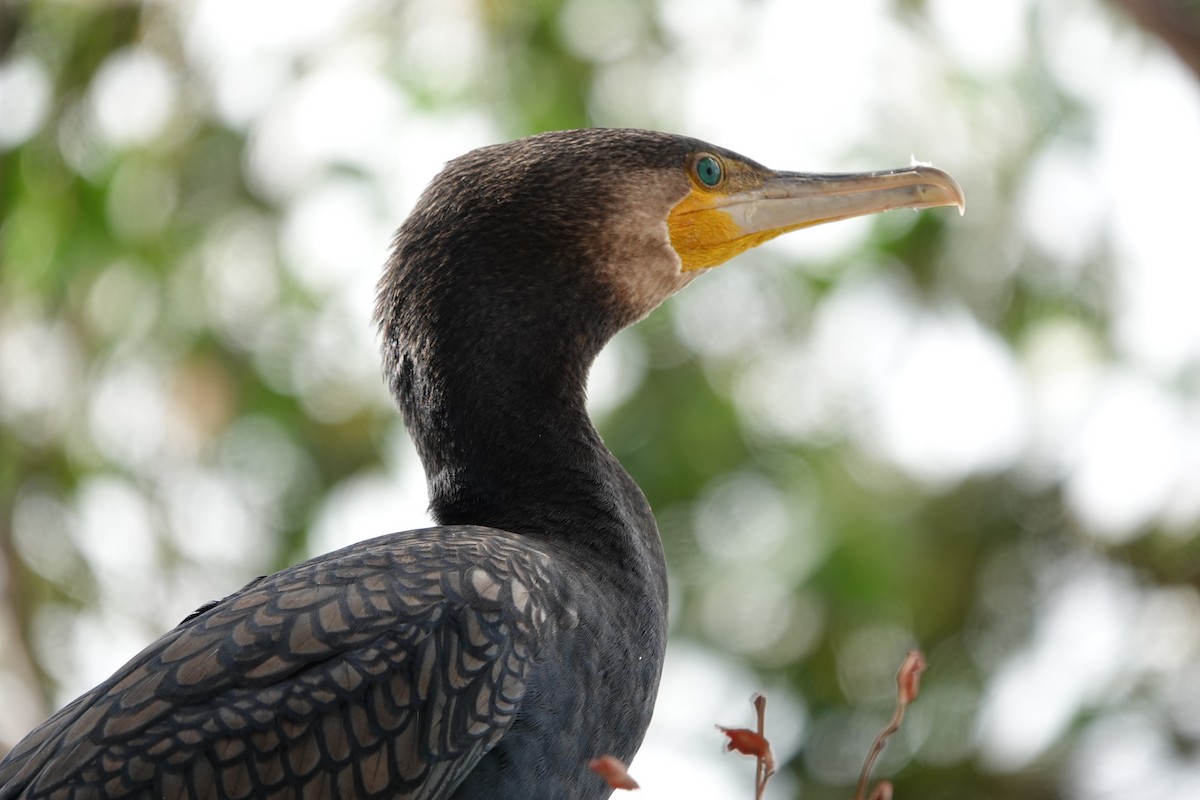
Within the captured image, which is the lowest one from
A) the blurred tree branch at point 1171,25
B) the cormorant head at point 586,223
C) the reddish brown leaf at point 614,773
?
the reddish brown leaf at point 614,773

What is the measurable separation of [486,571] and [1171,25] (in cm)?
478

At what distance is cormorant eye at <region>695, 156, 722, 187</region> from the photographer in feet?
17.7

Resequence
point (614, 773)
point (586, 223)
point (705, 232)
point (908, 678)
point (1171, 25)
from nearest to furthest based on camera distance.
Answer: point (614, 773), point (908, 678), point (586, 223), point (705, 232), point (1171, 25)

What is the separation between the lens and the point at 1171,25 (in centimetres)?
747

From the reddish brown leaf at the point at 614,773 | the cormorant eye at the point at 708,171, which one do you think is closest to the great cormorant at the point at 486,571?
the cormorant eye at the point at 708,171

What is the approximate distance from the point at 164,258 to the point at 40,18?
188cm

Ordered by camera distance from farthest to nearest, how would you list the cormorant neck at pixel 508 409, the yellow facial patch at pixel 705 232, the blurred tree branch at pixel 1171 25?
1. the blurred tree branch at pixel 1171 25
2. the yellow facial patch at pixel 705 232
3. the cormorant neck at pixel 508 409

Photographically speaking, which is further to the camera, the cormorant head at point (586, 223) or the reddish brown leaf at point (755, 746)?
the cormorant head at point (586, 223)

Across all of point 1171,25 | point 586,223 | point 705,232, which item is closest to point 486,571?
point 586,223

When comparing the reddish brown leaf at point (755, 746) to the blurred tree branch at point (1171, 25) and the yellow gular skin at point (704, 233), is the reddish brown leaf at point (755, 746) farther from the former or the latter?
the blurred tree branch at point (1171, 25)

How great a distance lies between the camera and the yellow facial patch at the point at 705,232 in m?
5.39

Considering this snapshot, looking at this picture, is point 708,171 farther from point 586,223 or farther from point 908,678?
point 908,678

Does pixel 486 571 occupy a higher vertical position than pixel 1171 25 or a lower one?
lower

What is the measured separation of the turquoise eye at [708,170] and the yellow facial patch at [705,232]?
3cm
